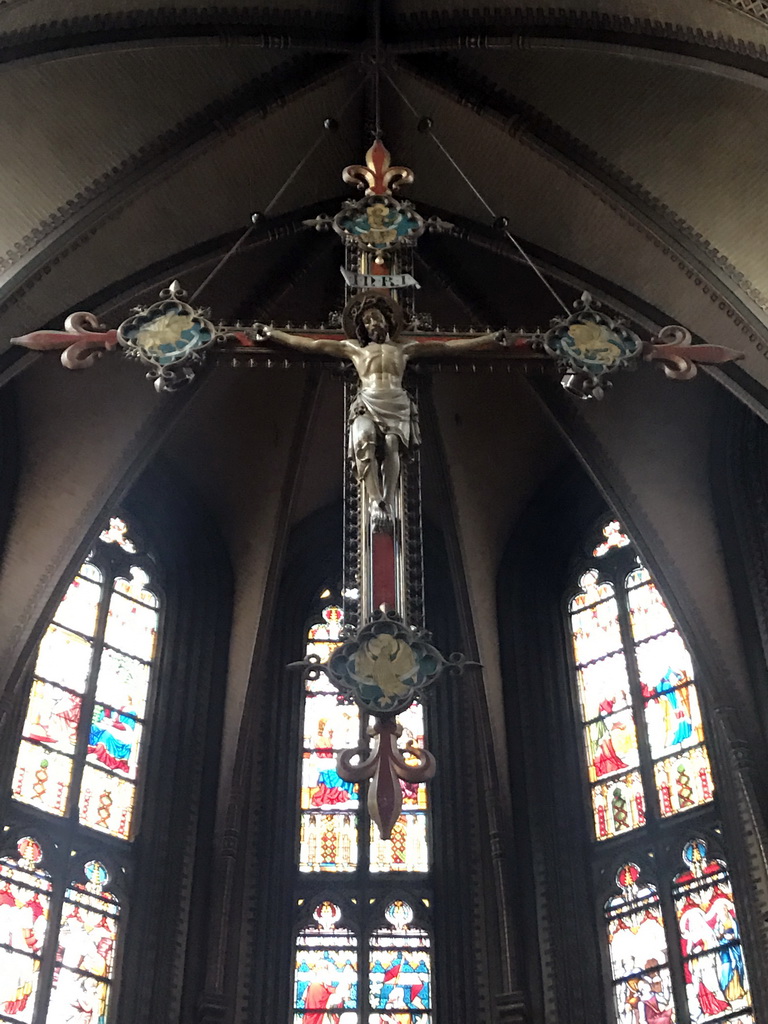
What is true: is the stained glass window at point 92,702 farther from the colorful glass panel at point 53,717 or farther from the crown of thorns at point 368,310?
the crown of thorns at point 368,310

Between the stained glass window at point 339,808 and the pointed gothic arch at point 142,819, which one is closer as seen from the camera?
the pointed gothic arch at point 142,819

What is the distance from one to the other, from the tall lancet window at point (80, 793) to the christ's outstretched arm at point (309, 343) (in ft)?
15.1

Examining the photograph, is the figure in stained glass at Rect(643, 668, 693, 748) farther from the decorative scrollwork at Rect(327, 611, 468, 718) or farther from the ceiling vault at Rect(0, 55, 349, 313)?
the ceiling vault at Rect(0, 55, 349, 313)

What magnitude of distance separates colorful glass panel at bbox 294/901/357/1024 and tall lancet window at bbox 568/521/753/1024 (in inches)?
77.4

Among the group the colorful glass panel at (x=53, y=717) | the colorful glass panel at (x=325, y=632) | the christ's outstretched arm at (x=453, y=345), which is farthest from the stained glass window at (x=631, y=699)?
the christ's outstretched arm at (x=453, y=345)

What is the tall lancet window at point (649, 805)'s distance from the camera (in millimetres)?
11539

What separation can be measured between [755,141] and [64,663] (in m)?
6.92

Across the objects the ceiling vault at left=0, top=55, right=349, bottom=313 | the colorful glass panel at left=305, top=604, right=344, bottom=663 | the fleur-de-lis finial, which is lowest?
the colorful glass panel at left=305, top=604, right=344, bottom=663

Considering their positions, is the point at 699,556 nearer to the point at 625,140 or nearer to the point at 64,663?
the point at 625,140

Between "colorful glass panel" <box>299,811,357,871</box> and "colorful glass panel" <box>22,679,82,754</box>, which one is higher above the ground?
"colorful glass panel" <box>22,679,82,754</box>

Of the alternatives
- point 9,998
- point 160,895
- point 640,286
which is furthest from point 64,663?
point 640,286

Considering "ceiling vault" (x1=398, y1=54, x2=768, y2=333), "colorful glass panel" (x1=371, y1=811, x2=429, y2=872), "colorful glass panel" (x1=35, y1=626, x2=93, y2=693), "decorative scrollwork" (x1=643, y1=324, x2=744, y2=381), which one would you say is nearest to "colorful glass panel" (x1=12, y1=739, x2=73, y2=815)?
"colorful glass panel" (x1=35, y1=626, x2=93, y2=693)

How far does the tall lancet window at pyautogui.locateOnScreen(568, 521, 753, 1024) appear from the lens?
11.5 metres

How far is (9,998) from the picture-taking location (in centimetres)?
1112
